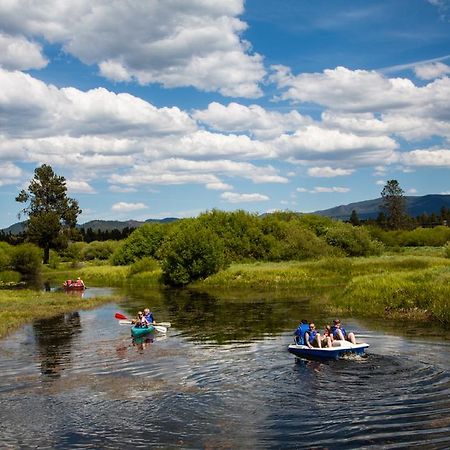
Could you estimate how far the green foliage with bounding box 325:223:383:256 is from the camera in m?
98.4

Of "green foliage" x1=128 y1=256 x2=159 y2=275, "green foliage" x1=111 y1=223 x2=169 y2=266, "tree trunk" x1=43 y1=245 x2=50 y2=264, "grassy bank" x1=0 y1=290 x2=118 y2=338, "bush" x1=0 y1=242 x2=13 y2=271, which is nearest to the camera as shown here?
"grassy bank" x1=0 y1=290 x2=118 y2=338

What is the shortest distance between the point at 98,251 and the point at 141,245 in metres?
44.0

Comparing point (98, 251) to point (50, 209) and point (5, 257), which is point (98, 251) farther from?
point (5, 257)

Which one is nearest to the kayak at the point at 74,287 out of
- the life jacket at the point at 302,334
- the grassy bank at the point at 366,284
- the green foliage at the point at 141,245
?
the grassy bank at the point at 366,284

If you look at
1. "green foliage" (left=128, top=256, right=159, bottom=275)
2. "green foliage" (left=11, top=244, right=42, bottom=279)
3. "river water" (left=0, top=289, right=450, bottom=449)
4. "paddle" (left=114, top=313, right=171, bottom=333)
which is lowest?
"river water" (left=0, top=289, right=450, bottom=449)

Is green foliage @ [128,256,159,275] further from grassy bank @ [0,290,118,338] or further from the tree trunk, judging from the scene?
the tree trunk

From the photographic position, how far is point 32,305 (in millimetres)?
53688

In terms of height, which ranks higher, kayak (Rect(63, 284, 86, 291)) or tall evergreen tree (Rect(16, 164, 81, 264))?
tall evergreen tree (Rect(16, 164, 81, 264))

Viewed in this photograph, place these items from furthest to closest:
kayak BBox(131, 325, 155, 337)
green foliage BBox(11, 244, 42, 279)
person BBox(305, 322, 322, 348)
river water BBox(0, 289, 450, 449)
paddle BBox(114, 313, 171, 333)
Answer: 1. green foliage BBox(11, 244, 42, 279)
2. paddle BBox(114, 313, 171, 333)
3. kayak BBox(131, 325, 155, 337)
4. person BBox(305, 322, 322, 348)
5. river water BBox(0, 289, 450, 449)

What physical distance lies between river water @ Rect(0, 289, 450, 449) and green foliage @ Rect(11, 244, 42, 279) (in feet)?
219

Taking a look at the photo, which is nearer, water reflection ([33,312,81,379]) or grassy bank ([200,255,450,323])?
water reflection ([33,312,81,379])

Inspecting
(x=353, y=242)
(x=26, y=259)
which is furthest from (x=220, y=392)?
(x=26, y=259)

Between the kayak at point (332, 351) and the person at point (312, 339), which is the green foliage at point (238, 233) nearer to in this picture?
the person at point (312, 339)

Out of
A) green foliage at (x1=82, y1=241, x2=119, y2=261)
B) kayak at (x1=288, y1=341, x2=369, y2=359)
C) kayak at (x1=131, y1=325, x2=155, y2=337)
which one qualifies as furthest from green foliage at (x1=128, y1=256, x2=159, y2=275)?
kayak at (x1=288, y1=341, x2=369, y2=359)
